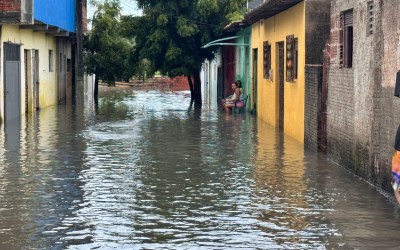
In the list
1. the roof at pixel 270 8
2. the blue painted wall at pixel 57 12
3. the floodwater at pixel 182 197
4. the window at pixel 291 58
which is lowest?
the floodwater at pixel 182 197

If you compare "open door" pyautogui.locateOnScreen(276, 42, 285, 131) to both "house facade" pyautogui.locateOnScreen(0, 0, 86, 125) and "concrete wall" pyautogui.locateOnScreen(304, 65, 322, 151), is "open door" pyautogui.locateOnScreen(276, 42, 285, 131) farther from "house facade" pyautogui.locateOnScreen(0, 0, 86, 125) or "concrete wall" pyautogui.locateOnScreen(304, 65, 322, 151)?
"house facade" pyautogui.locateOnScreen(0, 0, 86, 125)

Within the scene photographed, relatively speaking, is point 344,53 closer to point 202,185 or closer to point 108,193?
point 202,185

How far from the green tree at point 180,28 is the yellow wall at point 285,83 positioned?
670 centimetres

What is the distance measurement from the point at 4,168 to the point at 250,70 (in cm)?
1927

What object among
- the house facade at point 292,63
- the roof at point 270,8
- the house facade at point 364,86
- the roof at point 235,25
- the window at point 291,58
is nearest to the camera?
the house facade at point 364,86

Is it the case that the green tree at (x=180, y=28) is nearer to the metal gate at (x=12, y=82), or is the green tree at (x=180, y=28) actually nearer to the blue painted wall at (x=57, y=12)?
the blue painted wall at (x=57, y=12)

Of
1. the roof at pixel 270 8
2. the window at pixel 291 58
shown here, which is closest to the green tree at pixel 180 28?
the roof at pixel 270 8

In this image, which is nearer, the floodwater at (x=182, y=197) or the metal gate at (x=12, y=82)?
the floodwater at (x=182, y=197)

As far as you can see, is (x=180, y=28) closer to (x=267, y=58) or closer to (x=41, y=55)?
(x=41, y=55)

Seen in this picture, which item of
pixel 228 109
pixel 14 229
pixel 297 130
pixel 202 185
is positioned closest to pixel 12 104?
pixel 228 109

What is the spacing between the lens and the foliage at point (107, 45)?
163 feet

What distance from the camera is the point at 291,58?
2288 centimetres

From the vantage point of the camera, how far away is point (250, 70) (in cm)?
3359

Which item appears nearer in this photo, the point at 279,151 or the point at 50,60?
the point at 279,151
